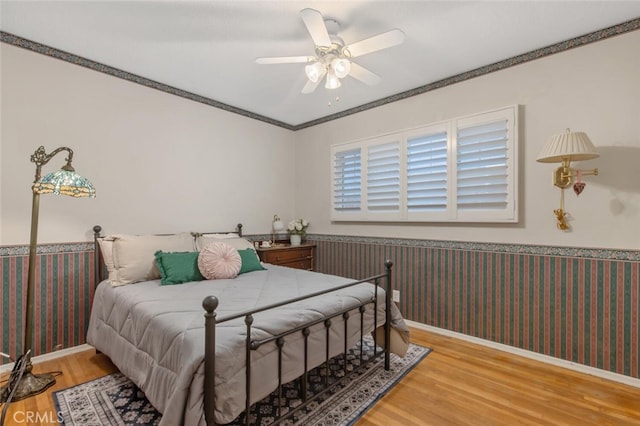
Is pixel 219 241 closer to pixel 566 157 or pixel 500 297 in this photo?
pixel 500 297

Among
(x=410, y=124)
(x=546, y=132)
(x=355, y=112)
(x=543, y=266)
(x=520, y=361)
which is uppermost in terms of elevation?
(x=355, y=112)

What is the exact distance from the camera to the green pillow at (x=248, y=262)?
310 centimetres

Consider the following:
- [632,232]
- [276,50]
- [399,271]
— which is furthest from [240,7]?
[632,232]

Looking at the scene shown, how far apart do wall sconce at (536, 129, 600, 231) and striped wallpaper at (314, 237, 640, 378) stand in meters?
0.44

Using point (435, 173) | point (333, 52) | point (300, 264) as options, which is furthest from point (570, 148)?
point (300, 264)

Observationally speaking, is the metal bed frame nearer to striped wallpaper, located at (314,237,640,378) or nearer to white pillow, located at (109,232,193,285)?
striped wallpaper, located at (314,237,640,378)

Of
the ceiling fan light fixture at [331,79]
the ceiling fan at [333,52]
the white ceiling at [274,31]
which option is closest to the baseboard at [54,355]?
the white ceiling at [274,31]

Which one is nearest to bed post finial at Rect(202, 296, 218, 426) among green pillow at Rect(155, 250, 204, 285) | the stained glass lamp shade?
green pillow at Rect(155, 250, 204, 285)

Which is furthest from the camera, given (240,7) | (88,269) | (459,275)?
(459,275)

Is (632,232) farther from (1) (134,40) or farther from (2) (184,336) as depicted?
(1) (134,40)

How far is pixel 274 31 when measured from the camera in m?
2.45

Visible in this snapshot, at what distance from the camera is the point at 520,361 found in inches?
106

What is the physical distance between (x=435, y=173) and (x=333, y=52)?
5.62 ft

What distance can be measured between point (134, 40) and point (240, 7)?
1.06m
